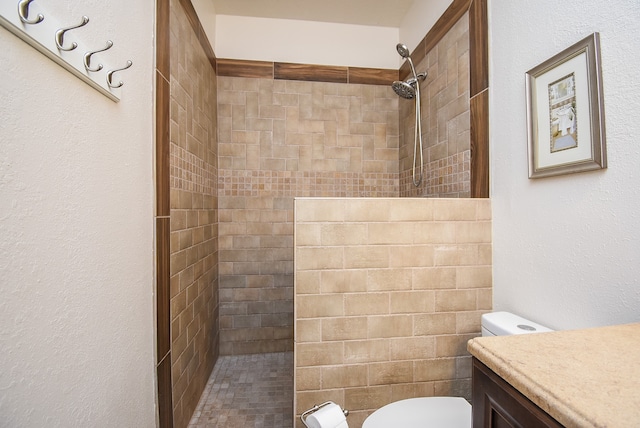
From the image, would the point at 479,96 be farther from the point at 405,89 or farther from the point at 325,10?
the point at 325,10

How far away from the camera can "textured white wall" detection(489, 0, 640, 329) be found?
750 millimetres

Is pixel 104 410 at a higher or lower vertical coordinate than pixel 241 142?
lower

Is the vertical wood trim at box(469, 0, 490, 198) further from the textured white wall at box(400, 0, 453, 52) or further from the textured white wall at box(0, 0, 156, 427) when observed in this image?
the textured white wall at box(0, 0, 156, 427)

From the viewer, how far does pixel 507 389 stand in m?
0.53

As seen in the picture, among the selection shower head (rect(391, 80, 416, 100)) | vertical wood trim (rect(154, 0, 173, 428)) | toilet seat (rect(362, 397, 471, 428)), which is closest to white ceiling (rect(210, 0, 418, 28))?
shower head (rect(391, 80, 416, 100))

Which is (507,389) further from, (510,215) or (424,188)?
(424,188)

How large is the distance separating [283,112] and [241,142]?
1.45ft

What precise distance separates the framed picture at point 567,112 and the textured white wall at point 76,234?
1.53m

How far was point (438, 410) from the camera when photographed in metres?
1.00

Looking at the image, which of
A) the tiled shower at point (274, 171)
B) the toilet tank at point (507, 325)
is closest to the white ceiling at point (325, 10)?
the tiled shower at point (274, 171)

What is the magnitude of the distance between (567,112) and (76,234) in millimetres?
1604

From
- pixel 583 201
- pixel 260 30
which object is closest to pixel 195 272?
pixel 583 201

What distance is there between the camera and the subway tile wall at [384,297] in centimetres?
113

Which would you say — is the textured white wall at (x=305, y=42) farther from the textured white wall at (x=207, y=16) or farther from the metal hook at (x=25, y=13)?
the metal hook at (x=25, y=13)
